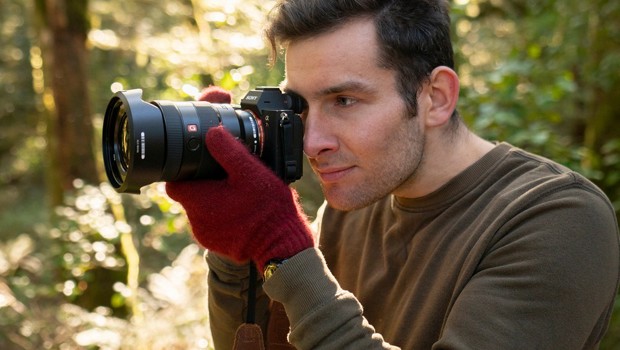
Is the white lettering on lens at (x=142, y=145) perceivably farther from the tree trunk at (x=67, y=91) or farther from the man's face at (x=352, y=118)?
the tree trunk at (x=67, y=91)

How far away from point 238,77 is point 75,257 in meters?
1.61

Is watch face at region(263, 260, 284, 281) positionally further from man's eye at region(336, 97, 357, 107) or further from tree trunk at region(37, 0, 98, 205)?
tree trunk at region(37, 0, 98, 205)

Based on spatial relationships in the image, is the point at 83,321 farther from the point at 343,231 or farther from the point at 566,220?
the point at 566,220

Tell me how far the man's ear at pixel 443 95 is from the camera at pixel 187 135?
0.36 metres

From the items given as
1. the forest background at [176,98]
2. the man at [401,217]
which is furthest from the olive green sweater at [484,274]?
the forest background at [176,98]

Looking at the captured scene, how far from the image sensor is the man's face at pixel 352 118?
183 cm

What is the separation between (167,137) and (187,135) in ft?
0.17

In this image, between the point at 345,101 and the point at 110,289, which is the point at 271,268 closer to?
the point at 345,101

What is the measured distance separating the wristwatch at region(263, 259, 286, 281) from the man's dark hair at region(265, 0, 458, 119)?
54 cm

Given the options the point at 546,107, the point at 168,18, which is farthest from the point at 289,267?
the point at 168,18

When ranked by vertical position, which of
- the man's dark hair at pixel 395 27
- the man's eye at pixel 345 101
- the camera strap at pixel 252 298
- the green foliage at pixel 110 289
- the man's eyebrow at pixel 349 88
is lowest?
the green foliage at pixel 110 289

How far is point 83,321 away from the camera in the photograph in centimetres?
379

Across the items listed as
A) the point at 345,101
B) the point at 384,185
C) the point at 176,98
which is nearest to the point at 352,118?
the point at 345,101

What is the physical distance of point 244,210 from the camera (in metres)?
1.69
